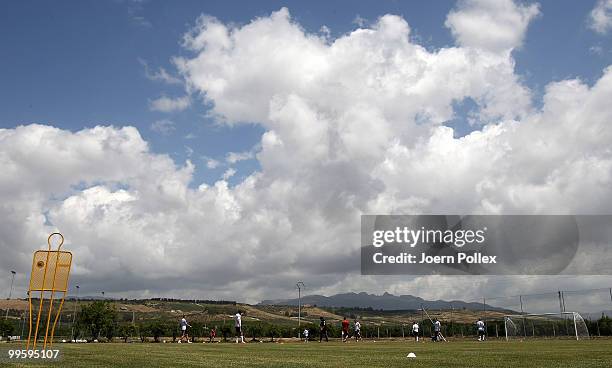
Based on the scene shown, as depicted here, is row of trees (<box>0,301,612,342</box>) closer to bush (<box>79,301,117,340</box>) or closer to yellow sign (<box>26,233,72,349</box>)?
bush (<box>79,301,117,340</box>)

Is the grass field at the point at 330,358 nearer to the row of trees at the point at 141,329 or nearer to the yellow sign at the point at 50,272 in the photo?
the yellow sign at the point at 50,272

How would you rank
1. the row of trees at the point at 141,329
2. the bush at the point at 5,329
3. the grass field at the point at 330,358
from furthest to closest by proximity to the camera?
the bush at the point at 5,329 → the row of trees at the point at 141,329 → the grass field at the point at 330,358

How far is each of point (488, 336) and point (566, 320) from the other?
1179cm

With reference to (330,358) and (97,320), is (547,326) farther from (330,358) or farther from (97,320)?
(97,320)

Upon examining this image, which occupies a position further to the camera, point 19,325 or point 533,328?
point 19,325

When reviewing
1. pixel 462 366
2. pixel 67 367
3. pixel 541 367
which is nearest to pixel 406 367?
pixel 462 366

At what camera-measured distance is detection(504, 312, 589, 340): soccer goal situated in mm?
52812

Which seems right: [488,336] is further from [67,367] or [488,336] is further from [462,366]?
[67,367]

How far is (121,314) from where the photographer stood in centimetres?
15638

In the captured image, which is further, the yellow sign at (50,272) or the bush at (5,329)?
the bush at (5,329)

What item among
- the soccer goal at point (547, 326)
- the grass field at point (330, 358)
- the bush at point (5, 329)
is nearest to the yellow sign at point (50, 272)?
the grass field at point (330, 358)

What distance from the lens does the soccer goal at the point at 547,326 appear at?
52.8m

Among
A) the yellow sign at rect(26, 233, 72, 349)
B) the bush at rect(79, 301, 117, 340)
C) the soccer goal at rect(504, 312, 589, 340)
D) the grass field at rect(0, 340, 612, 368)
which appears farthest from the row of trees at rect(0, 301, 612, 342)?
the yellow sign at rect(26, 233, 72, 349)

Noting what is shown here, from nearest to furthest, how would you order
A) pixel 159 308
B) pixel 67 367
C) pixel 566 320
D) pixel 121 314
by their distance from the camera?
pixel 67 367 → pixel 566 320 → pixel 121 314 → pixel 159 308
